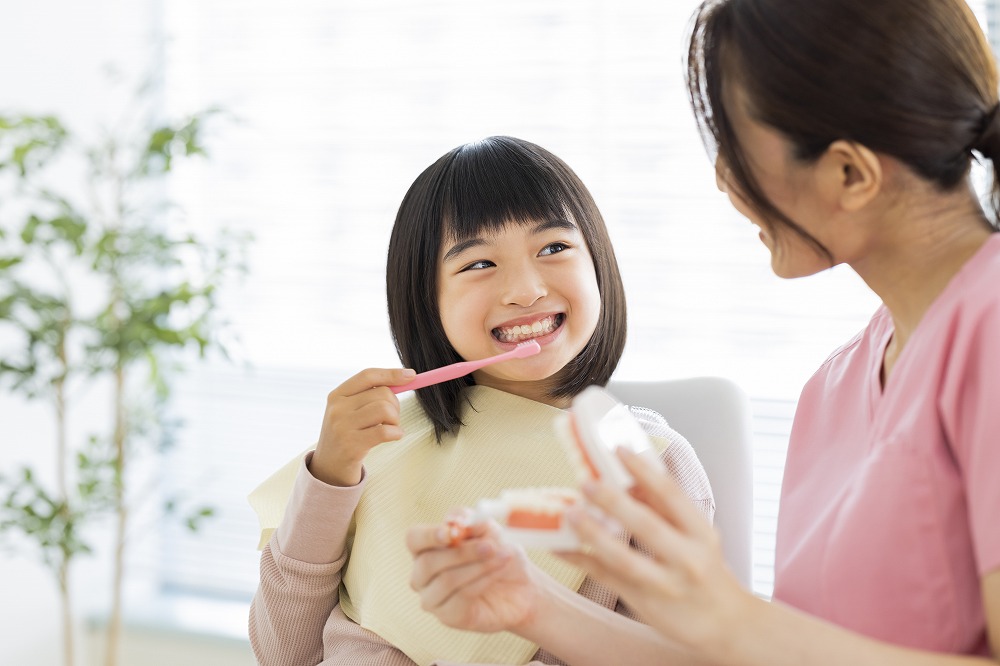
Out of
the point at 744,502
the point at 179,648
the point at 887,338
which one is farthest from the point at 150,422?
the point at 887,338

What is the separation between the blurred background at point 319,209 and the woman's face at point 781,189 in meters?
1.26

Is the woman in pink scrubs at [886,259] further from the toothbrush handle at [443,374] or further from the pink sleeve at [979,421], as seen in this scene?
the toothbrush handle at [443,374]

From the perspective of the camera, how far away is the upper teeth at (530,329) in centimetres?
124

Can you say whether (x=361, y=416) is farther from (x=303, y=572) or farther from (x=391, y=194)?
(x=391, y=194)

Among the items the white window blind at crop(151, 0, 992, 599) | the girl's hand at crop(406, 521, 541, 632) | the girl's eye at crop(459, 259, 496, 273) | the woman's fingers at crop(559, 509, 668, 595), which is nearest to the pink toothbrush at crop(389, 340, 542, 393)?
the girl's eye at crop(459, 259, 496, 273)

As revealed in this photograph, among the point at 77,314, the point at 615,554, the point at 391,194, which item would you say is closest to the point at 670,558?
the point at 615,554

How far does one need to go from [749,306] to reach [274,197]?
1337 mm

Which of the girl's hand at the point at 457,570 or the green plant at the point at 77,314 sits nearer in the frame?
the girl's hand at the point at 457,570

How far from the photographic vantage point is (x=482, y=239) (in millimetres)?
1243

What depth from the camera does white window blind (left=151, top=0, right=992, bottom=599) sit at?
83.0 inches

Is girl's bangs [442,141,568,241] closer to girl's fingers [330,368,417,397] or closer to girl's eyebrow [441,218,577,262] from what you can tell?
girl's eyebrow [441,218,577,262]

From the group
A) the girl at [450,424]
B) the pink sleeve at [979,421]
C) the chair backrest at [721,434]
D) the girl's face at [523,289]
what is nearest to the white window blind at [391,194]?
the chair backrest at [721,434]

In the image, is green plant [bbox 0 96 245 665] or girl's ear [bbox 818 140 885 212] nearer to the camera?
girl's ear [bbox 818 140 885 212]

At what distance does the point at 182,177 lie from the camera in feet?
8.91
